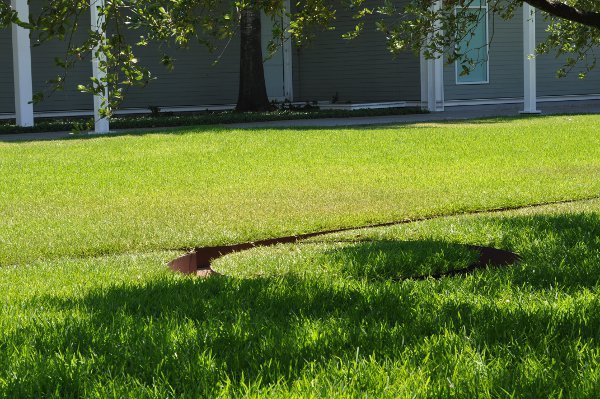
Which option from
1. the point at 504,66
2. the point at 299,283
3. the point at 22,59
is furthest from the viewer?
the point at 504,66

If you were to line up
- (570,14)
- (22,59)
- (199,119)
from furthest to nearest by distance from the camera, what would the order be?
(199,119)
(22,59)
(570,14)

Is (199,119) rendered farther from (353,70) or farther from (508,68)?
(508,68)

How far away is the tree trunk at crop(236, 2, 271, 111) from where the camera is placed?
77.6 feet

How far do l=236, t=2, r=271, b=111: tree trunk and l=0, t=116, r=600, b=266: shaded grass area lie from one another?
5919mm

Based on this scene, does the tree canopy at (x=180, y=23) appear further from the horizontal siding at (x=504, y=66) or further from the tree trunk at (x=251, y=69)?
the horizontal siding at (x=504, y=66)

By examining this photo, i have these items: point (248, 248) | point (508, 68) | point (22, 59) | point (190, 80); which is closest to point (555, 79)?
point (508, 68)

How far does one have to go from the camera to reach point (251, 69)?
2400cm

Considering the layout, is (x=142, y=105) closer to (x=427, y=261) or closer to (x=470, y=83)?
(x=470, y=83)

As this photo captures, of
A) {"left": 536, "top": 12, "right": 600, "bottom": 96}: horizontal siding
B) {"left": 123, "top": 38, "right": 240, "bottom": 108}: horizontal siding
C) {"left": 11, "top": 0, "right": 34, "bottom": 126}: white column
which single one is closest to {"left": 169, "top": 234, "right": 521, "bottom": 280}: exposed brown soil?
{"left": 11, "top": 0, "right": 34, "bottom": 126}: white column

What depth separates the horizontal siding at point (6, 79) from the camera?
23.4m

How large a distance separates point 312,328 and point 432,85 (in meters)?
20.7

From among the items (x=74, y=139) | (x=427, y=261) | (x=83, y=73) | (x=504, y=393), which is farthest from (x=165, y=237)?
(x=83, y=73)

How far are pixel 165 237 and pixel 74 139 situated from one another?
383 inches

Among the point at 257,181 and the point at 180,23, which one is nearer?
the point at 180,23
